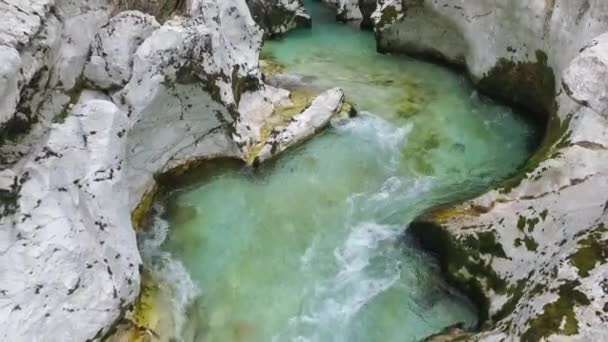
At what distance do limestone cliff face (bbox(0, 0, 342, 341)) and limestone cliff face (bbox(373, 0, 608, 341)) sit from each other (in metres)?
4.90

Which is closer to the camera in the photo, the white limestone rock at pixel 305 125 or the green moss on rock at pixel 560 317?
the green moss on rock at pixel 560 317

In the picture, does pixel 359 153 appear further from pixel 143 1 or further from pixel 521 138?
pixel 143 1

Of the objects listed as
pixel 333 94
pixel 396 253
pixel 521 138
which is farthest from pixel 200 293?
pixel 521 138

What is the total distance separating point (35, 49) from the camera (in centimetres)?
748

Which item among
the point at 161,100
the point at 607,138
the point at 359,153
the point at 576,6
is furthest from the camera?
the point at 359,153

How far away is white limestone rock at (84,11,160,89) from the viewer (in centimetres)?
940

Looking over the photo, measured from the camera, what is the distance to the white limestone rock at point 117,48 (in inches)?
370

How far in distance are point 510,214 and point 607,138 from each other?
1909 mm

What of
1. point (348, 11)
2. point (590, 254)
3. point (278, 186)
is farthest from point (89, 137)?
point (348, 11)

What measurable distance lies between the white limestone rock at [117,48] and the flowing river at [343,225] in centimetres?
256

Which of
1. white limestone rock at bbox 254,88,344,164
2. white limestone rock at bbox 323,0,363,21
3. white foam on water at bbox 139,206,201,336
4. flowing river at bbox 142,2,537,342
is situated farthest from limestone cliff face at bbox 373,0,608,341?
white limestone rock at bbox 323,0,363,21

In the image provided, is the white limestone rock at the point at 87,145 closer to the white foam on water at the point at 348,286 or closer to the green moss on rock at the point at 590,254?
the white foam on water at the point at 348,286

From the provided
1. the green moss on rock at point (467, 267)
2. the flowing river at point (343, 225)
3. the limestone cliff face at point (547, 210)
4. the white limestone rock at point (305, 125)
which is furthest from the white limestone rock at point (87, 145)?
the limestone cliff face at point (547, 210)

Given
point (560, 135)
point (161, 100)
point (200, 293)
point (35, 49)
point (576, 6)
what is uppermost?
point (576, 6)
